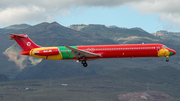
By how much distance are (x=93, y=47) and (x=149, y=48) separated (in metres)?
15.3

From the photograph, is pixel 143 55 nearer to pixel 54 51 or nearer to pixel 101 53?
pixel 101 53

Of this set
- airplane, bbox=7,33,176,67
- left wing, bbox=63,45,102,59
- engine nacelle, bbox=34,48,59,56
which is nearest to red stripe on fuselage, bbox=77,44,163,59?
airplane, bbox=7,33,176,67

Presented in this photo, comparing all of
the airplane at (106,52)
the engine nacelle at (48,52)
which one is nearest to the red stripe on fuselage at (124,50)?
the airplane at (106,52)

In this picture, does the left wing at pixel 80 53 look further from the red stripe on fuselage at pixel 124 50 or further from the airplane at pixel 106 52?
the red stripe on fuselage at pixel 124 50

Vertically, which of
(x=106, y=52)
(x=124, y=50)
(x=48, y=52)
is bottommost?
(x=106, y=52)

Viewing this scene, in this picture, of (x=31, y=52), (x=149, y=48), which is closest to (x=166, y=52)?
(x=149, y=48)

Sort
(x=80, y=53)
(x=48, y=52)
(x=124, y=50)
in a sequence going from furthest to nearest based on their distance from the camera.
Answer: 1. (x=48, y=52)
2. (x=124, y=50)
3. (x=80, y=53)

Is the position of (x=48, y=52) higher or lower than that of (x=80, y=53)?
higher

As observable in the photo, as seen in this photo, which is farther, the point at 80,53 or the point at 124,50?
the point at 124,50

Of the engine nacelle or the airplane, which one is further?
the engine nacelle

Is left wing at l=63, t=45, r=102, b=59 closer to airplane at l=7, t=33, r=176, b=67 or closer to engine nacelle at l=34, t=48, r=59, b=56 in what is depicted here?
airplane at l=7, t=33, r=176, b=67

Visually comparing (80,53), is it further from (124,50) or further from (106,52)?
(124,50)

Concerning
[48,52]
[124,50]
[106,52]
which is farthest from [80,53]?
[124,50]

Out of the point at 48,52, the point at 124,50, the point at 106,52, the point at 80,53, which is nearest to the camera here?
the point at 80,53
